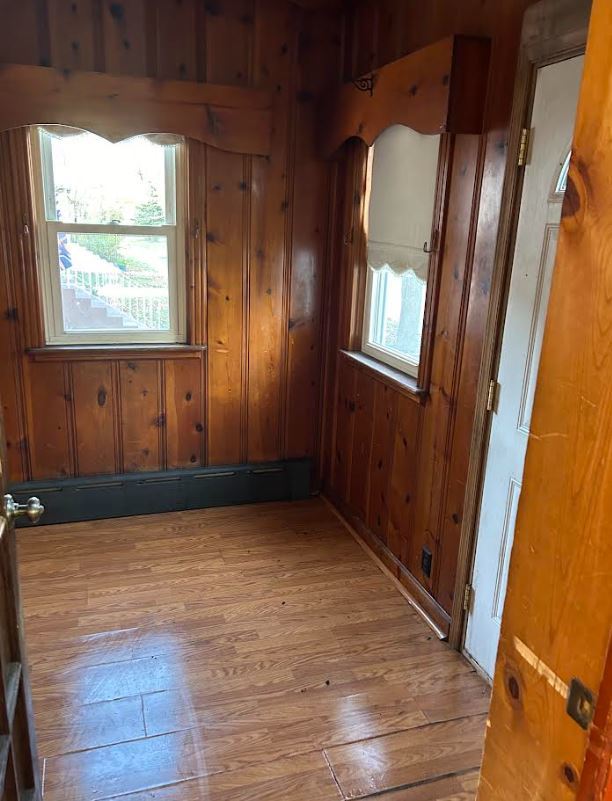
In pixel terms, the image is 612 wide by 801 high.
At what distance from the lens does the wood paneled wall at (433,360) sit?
2.20m

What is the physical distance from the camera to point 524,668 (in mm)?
815

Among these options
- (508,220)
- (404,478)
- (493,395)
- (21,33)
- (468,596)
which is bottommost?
(468,596)

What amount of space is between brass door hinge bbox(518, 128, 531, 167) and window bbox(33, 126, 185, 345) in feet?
6.04

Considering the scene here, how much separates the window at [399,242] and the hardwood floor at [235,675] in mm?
1109

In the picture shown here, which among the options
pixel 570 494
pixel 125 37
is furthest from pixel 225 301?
Result: pixel 570 494

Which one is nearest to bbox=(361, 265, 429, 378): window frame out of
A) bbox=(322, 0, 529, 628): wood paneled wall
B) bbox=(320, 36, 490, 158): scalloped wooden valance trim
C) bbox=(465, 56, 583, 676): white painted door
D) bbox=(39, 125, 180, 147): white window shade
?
bbox=(322, 0, 529, 628): wood paneled wall

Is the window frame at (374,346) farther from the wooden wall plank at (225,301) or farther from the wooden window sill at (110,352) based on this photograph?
the wooden window sill at (110,352)

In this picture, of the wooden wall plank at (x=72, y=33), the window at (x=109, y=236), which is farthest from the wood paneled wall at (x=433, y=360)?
the wooden wall plank at (x=72, y=33)

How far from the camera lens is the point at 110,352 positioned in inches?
131

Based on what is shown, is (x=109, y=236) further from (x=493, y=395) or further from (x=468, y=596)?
(x=468, y=596)

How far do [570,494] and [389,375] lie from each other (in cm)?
224

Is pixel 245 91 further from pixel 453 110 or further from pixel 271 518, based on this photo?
pixel 271 518

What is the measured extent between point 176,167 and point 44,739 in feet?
8.48

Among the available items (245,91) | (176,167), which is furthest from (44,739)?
(245,91)
